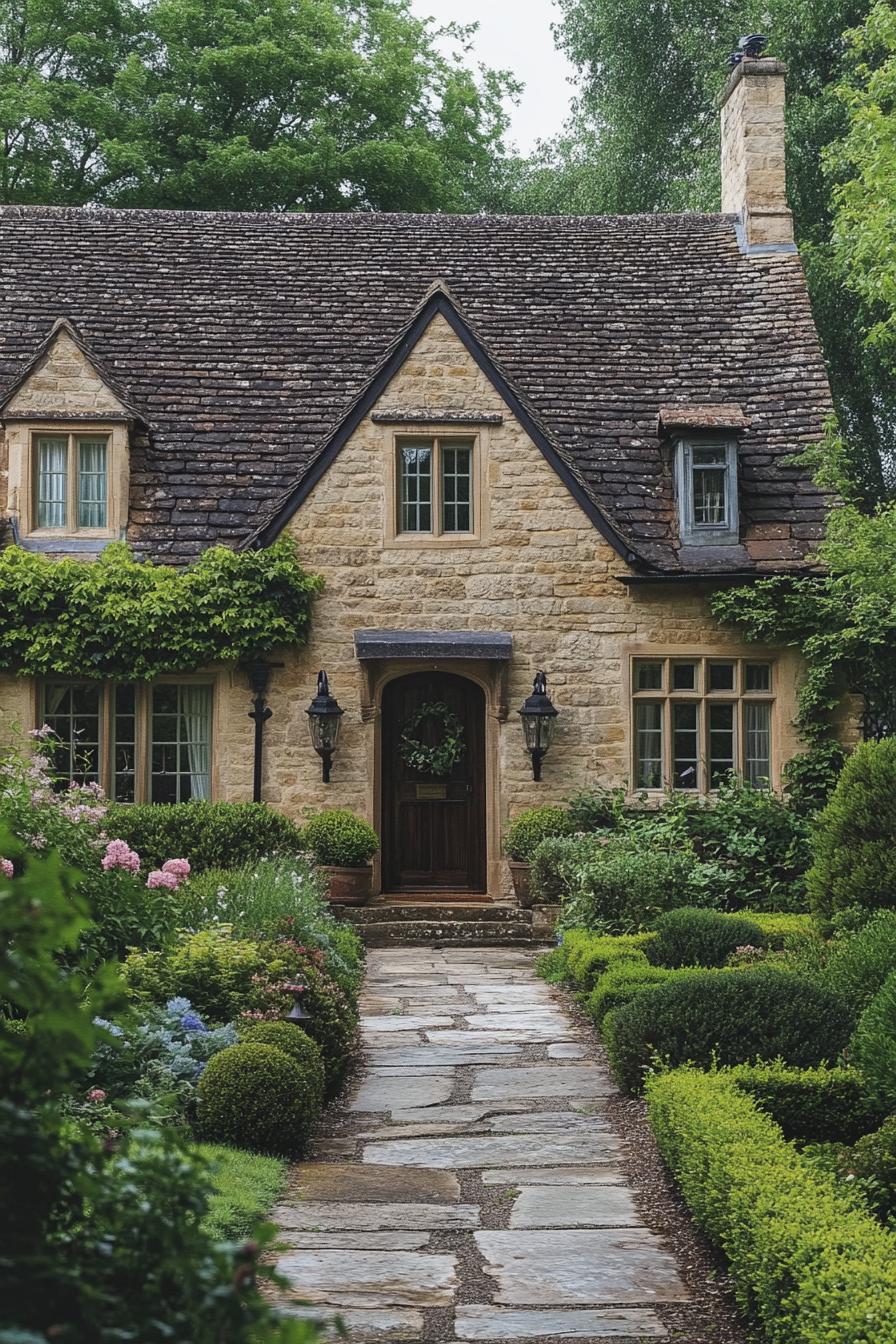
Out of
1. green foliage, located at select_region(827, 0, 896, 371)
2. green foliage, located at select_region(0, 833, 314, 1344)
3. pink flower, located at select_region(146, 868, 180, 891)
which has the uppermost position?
green foliage, located at select_region(827, 0, 896, 371)

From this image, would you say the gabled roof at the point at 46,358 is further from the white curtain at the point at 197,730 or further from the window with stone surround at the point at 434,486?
the white curtain at the point at 197,730

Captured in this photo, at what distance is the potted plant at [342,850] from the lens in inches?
586

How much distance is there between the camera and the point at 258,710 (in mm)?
15656

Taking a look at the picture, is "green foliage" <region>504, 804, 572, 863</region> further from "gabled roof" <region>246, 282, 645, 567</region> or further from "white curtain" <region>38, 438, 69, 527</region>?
"white curtain" <region>38, 438, 69, 527</region>

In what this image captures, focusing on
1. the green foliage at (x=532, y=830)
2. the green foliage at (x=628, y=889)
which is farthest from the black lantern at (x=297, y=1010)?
the green foliage at (x=532, y=830)

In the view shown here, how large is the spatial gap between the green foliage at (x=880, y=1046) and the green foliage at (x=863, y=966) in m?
1.81

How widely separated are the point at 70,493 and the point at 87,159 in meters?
14.0

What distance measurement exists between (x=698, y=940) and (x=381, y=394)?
8000mm

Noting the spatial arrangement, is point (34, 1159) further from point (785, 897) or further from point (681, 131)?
point (681, 131)

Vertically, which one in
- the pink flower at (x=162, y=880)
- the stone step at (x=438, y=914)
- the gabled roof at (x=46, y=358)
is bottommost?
the stone step at (x=438, y=914)

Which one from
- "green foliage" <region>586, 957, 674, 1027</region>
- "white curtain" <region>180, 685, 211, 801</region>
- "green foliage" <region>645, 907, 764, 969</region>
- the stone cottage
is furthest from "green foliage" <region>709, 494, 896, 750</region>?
"green foliage" <region>586, 957, 674, 1027</region>

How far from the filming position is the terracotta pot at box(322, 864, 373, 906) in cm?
1497

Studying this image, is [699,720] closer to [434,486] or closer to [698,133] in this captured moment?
[434,486]

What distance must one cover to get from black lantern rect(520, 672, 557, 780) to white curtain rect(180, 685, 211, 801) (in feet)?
11.3
